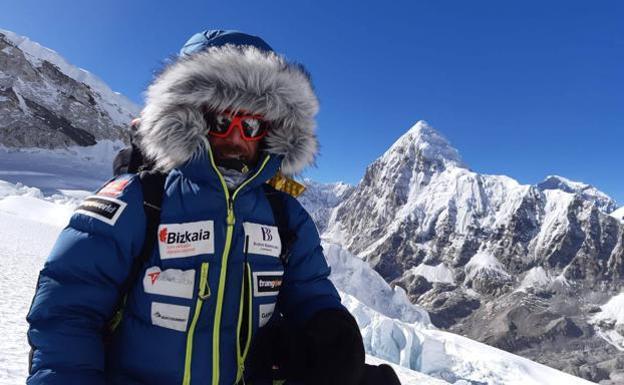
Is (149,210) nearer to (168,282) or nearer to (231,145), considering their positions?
(168,282)

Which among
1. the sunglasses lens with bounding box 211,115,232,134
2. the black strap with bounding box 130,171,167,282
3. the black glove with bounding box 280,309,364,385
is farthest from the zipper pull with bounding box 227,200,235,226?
the black glove with bounding box 280,309,364,385

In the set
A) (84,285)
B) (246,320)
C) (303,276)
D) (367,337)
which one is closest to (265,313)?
(246,320)

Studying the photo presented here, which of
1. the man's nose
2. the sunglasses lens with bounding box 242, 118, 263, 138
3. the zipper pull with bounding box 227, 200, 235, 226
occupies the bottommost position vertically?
the zipper pull with bounding box 227, 200, 235, 226

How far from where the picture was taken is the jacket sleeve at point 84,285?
1.63m

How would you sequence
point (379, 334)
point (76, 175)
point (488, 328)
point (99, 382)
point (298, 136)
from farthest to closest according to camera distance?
point (488, 328) → point (76, 175) → point (379, 334) → point (298, 136) → point (99, 382)

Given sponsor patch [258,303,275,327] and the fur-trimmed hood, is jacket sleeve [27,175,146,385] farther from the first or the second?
sponsor patch [258,303,275,327]

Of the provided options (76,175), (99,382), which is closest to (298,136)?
(99,382)

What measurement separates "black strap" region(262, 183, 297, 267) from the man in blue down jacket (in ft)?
0.12

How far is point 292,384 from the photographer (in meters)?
2.08

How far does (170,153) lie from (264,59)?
722 mm

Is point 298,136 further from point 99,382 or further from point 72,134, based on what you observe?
point 72,134

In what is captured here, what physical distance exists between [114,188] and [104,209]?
0.12 m

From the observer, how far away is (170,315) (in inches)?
72.9

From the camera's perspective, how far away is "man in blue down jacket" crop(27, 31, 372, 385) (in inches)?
68.9
